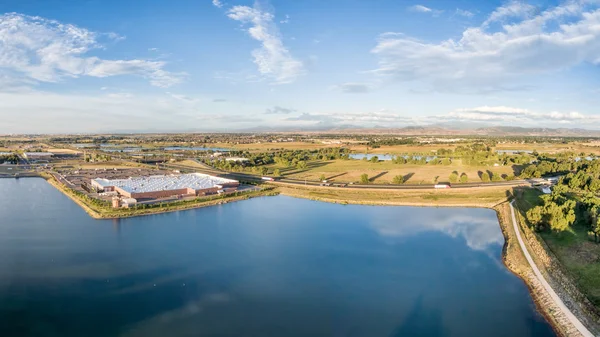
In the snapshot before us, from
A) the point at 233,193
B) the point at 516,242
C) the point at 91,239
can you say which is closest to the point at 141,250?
the point at 91,239

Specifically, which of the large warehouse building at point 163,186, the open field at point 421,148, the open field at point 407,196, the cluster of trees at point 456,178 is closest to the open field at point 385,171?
the cluster of trees at point 456,178

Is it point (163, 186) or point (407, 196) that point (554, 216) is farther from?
point (163, 186)

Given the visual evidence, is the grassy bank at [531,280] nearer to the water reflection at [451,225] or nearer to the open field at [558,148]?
the water reflection at [451,225]

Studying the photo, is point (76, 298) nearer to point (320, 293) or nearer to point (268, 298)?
point (268, 298)

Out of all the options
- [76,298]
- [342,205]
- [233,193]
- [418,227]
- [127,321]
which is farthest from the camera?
[233,193]

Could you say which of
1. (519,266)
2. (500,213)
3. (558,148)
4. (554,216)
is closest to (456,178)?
(500,213)

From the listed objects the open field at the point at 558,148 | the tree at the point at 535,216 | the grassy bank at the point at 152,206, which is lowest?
the grassy bank at the point at 152,206

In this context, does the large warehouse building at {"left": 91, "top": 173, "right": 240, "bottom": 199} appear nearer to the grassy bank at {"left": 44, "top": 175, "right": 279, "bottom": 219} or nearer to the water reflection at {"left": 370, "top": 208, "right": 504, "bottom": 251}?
the grassy bank at {"left": 44, "top": 175, "right": 279, "bottom": 219}
